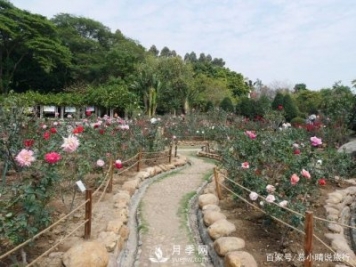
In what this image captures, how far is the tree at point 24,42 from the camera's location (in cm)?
2992

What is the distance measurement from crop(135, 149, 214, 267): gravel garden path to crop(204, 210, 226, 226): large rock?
32cm

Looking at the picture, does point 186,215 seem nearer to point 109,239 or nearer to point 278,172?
→ point 278,172

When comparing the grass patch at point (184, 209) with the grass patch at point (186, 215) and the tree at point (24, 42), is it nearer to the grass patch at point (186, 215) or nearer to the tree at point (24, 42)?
the grass patch at point (186, 215)

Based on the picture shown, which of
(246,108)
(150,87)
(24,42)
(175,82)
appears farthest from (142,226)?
(24,42)

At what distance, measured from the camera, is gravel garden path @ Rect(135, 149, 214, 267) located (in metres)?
4.36

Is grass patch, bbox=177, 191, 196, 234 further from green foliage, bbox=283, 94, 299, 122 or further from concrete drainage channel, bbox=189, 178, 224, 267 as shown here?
green foliage, bbox=283, 94, 299, 122

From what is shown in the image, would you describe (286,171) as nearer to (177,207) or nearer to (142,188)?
(177,207)

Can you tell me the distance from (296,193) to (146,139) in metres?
5.93

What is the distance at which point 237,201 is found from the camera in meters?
5.93

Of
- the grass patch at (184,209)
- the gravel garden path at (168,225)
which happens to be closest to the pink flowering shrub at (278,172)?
the grass patch at (184,209)

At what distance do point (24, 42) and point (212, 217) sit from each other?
31988 millimetres

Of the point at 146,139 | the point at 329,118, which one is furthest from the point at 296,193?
the point at 329,118

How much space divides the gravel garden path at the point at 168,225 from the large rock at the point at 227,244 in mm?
287

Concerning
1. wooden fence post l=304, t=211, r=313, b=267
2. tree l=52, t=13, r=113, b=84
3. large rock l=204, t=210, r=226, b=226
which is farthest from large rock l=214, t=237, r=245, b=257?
tree l=52, t=13, r=113, b=84
